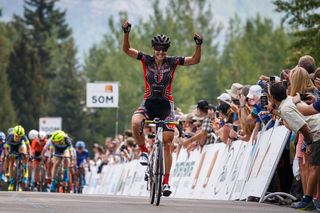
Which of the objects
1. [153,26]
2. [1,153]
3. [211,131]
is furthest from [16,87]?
[211,131]

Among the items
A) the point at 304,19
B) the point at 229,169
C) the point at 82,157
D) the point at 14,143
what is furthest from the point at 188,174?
the point at 82,157

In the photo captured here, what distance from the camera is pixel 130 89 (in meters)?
118

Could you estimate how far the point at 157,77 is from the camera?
17641mm

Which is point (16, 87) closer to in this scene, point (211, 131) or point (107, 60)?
point (107, 60)

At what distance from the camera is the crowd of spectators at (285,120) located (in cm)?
1641

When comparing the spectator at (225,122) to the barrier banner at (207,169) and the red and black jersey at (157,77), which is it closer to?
the barrier banner at (207,169)

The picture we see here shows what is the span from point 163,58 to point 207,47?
117 meters

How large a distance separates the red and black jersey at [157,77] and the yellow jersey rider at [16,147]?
1734cm

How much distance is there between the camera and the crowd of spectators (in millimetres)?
16406

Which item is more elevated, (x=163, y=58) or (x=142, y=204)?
(x=163, y=58)

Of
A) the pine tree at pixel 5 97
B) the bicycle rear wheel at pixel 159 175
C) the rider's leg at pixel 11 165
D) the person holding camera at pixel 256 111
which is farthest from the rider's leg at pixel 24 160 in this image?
→ the pine tree at pixel 5 97

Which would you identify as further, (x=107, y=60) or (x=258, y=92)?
(x=107, y=60)

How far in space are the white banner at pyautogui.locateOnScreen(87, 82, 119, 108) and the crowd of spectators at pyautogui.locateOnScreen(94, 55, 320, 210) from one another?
2272cm

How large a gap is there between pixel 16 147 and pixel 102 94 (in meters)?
13.3
